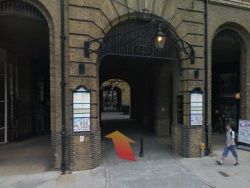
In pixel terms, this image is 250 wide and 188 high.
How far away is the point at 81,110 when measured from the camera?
6305mm

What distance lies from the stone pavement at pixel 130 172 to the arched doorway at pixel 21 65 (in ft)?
4.49

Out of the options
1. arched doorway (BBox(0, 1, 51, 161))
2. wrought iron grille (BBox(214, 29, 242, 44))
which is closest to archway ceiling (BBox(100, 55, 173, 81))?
wrought iron grille (BBox(214, 29, 242, 44))

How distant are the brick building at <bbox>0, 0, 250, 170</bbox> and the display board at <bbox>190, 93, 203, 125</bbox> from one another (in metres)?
0.11

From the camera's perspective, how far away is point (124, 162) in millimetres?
7023

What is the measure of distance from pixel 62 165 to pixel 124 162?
2233mm

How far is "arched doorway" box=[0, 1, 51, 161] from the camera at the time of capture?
6.52 meters

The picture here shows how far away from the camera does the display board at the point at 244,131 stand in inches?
336

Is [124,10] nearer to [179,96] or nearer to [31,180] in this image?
[179,96]

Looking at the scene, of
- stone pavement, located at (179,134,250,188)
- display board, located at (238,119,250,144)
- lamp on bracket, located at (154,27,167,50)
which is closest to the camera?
stone pavement, located at (179,134,250,188)

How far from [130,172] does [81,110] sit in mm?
2610

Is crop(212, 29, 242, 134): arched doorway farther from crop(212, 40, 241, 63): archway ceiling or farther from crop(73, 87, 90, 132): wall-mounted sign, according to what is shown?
crop(73, 87, 90, 132): wall-mounted sign

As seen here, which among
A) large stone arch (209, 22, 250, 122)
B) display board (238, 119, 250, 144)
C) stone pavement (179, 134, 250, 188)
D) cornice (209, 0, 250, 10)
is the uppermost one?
cornice (209, 0, 250, 10)

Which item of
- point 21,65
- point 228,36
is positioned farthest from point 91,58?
point 21,65

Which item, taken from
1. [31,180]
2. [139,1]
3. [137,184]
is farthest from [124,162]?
[139,1]
